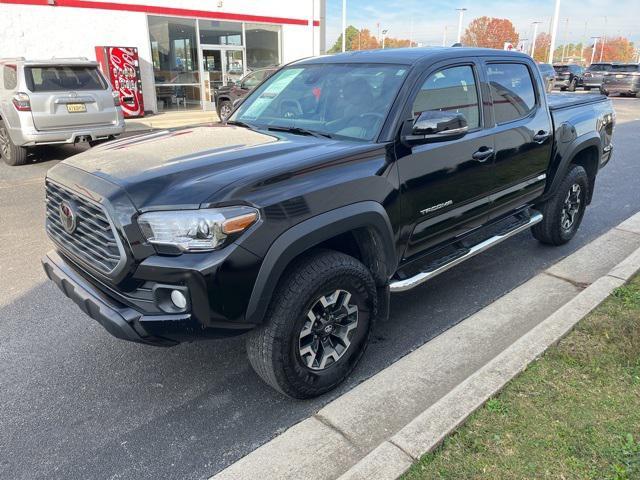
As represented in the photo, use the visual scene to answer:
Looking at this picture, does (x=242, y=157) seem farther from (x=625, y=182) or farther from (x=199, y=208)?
(x=625, y=182)

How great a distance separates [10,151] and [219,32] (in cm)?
1084

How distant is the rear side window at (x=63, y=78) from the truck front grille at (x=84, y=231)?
685cm

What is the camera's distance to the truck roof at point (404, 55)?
3578mm

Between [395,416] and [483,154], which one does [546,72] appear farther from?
[395,416]

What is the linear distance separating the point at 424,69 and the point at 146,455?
281 cm

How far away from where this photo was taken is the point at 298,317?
2660 mm

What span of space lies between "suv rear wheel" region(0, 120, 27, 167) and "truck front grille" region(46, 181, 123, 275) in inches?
282

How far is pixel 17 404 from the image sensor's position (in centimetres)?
294

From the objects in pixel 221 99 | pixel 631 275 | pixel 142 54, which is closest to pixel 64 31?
pixel 142 54

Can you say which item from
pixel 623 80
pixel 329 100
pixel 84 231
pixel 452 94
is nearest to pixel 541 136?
pixel 452 94

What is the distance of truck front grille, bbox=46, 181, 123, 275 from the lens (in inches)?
100

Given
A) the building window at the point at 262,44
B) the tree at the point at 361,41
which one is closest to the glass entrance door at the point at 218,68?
the building window at the point at 262,44

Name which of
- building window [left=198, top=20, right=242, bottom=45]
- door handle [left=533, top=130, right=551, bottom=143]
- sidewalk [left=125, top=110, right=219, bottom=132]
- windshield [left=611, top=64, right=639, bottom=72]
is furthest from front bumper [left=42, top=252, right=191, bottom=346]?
windshield [left=611, top=64, right=639, bottom=72]

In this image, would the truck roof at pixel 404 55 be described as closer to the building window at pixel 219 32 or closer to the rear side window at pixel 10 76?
the rear side window at pixel 10 76
